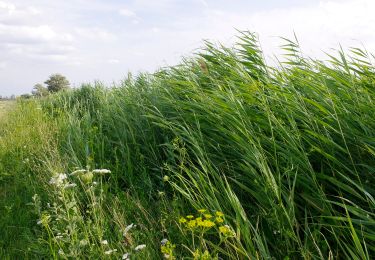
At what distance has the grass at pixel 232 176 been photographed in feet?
8.14

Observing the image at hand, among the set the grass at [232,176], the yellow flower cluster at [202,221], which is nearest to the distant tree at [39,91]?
the grass at [232,176]

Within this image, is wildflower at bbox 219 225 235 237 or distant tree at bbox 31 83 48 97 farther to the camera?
distant tree at bbox 31 83 48 97

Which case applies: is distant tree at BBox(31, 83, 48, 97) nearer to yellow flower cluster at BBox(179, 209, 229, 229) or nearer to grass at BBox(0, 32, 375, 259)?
grass at BBox(0, 32, 375, 259)

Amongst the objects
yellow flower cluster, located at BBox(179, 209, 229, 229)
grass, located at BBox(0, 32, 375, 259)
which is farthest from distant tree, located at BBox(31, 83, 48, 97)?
yellow flower cluster, located at BBox(179, 209, 229, 229)

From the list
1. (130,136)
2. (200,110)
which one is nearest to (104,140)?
(130,136)

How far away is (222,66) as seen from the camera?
14.4 feet

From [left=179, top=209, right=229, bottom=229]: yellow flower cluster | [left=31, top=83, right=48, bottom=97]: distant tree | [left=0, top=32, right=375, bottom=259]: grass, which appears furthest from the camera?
[left=31, top=83, right=48, bottom=97]: distant tree

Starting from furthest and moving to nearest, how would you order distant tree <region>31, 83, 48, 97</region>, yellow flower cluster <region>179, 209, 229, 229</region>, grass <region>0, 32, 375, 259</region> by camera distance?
distant tree <region>31, 83, 48, 97</region> < grass <region>0, 32, 375, 259</region> < yellow flower cluster <region>179, 209, 229, 229</region>

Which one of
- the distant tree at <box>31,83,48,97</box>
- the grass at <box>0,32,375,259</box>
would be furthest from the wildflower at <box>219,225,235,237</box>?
the distant tree at <box>31,83,48,97</box>

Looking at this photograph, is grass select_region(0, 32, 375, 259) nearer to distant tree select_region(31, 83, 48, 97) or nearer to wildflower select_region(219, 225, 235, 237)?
wildflower select_region(219, 225, 235, 237)

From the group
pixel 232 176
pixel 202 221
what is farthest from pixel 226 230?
pixel 232 176

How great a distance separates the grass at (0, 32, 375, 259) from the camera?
2480 millimetres

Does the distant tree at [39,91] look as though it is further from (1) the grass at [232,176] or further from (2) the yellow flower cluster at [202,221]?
(2) the yellow flower cluster at [202,221]

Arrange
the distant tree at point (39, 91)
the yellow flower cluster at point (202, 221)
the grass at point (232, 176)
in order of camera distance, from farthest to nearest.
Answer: the distant tree at point (39, 91)
the grass at point (232, 176)
the yellow flower cluster at point (202, 221)
